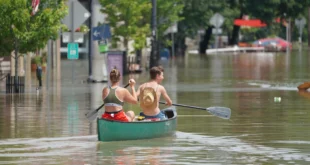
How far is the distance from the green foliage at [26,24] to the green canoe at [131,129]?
14.5 metres

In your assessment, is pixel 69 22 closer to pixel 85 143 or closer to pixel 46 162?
pixel 85 143

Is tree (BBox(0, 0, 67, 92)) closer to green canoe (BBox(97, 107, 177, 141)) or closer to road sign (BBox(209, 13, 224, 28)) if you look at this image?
green canoe (BBox(97, 107, 177, 141))

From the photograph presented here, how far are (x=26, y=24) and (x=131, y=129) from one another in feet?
51.0

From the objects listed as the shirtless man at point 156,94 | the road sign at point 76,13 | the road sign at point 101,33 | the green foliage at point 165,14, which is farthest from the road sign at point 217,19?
the shirtless man at point 156,94

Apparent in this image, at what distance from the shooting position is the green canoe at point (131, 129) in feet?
59.9

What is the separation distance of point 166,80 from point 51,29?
10.9 metres

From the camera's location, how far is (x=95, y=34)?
41031 millimetres

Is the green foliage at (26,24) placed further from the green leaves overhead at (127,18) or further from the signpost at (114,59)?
the green leaves overhead at (127,18)

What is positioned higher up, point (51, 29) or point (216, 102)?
point (51, 29)

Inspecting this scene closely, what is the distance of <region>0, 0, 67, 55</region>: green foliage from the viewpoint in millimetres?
32969

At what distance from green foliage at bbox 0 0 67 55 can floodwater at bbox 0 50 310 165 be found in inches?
63.0

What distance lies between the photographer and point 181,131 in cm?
2133

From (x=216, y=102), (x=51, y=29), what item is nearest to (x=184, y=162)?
→ (x=216, y=102)

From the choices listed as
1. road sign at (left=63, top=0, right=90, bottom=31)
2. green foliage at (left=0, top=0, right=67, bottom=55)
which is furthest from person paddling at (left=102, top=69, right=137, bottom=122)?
road sign at (left=63, top=0, right=90, bottom=31)
